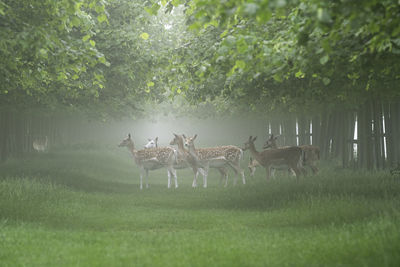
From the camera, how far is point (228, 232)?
30.1ft

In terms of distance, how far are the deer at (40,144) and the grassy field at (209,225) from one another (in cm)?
1633

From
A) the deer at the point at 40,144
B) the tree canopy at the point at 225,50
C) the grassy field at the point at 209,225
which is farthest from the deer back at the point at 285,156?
the deer at the point at 40,144

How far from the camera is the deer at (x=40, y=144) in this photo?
33.2m

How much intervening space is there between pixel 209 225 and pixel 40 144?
25831 millimetres

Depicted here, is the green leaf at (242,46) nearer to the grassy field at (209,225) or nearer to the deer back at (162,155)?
the grassy field at (209,225)

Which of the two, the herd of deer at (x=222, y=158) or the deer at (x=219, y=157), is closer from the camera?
the herd of deer at (x=222, y=158)

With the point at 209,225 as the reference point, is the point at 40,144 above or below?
above

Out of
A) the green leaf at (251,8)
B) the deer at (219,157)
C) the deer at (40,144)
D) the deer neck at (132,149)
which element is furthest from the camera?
the deer at (40,144)

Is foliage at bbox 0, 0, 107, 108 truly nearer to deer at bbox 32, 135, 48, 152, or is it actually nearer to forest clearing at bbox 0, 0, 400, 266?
forest clearing at bbox 0, 0, 400, 266

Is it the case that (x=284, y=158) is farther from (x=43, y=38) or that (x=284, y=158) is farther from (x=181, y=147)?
(x=43, y=38)

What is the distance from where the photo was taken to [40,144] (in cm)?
3378

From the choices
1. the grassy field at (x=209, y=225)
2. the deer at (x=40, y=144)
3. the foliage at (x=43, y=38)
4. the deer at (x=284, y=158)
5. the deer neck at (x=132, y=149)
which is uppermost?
the foliage at (x=43, y=38)

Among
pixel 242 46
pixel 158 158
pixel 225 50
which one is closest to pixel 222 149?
pixel 158 158

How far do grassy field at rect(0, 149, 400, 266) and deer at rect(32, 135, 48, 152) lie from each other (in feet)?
53.6
